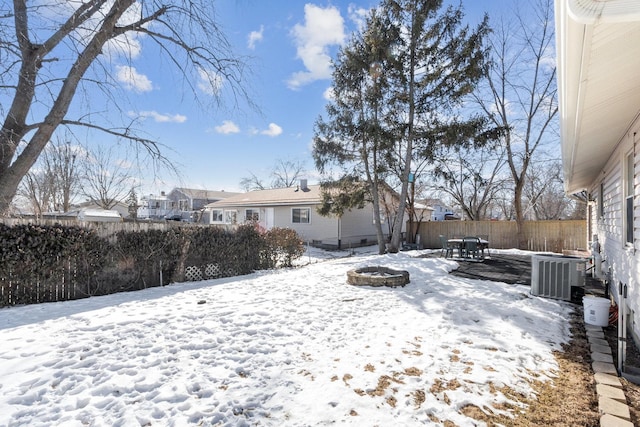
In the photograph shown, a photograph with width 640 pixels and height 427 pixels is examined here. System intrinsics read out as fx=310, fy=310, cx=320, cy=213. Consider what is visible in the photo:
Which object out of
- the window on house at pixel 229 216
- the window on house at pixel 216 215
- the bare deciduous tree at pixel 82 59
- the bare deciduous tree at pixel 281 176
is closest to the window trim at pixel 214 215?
the window on house at pixel 216 215

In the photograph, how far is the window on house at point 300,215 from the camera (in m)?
19.5

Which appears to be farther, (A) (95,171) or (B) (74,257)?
(A) (95,171)

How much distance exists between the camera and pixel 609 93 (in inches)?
125

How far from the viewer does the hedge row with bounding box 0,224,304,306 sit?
18.5 feet

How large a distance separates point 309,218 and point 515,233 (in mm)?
11459

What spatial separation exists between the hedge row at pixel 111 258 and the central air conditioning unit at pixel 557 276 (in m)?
7.11

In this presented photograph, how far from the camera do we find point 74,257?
6.27m

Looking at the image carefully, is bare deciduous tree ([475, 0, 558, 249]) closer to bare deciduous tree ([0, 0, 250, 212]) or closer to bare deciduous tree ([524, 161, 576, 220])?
bare deciduous tree ([524, 161, 576, 220])

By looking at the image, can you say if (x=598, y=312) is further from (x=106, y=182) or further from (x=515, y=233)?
(x=106, y=182)

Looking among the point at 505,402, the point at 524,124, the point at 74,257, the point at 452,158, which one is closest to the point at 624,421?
the point at 505,402

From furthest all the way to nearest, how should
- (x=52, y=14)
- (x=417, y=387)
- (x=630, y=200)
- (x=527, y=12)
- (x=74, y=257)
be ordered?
1. (x=527, y=12)
2. (x=74, y=257)
3. (x=52, y=14)
4. (x=630, y=200)
5. (x=417, y=387)

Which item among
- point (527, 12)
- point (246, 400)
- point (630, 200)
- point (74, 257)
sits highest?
point (527, 12)

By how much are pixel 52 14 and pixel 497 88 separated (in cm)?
1959

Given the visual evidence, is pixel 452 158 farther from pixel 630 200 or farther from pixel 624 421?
pixel 624 421
